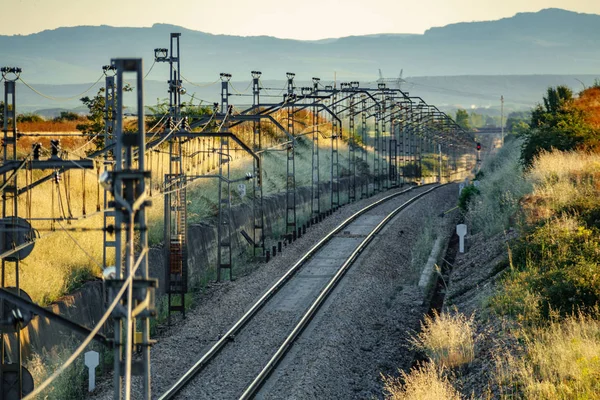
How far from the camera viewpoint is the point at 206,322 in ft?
76.9

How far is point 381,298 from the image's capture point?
86.3ft

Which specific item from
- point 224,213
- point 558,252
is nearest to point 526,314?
Result: point 558,252

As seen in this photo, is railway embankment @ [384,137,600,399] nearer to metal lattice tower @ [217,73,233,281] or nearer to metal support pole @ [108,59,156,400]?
metal support pole @ [108,59,156,400]

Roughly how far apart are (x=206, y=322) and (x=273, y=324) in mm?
1803

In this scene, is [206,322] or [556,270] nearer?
[556,270]

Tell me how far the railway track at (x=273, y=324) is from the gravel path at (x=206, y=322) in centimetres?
33

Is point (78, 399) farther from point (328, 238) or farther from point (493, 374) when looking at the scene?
point (328, 238)

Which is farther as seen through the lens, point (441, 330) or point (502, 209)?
point (502, 209)

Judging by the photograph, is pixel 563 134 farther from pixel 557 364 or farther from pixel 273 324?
pixel 557 364

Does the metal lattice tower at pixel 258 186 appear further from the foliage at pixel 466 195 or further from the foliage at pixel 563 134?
the foliage at pixel 563 134

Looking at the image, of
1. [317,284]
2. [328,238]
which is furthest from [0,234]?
[328,238]

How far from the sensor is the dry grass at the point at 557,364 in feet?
43.2

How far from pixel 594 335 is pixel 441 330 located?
3658 millimetres

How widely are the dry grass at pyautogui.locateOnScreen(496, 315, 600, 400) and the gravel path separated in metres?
5.97
